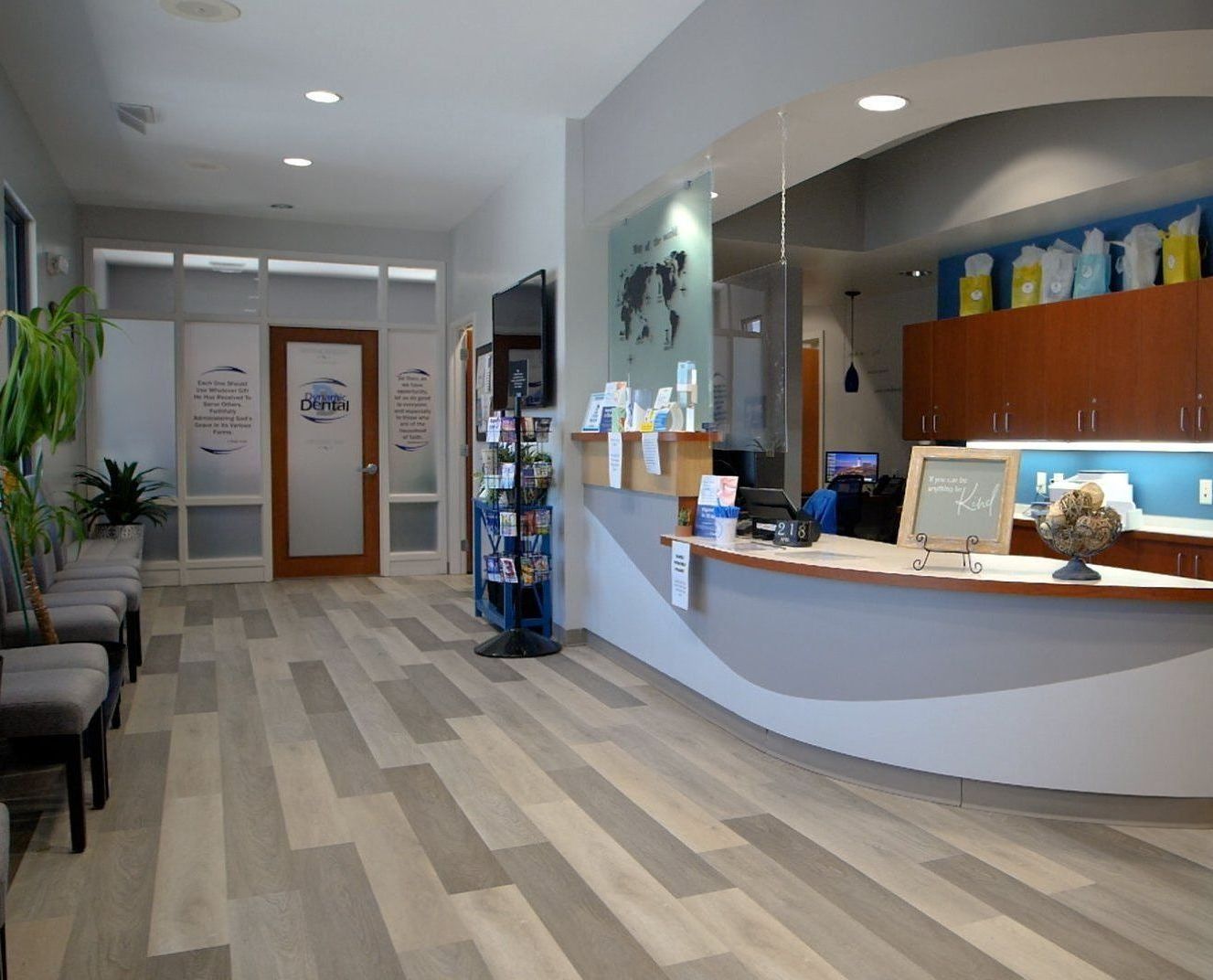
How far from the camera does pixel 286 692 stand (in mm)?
4781

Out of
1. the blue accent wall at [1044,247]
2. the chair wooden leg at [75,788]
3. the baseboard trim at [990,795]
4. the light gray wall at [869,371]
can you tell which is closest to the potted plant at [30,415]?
the chair wooden leg at [75,788]

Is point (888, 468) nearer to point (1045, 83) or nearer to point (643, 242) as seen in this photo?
point (643, 242)

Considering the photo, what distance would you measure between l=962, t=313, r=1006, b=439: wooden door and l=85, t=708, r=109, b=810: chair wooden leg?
Answer: 5.21 metres

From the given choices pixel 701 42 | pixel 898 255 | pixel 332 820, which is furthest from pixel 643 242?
pixel 332 820

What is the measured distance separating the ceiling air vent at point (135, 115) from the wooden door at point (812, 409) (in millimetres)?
6222

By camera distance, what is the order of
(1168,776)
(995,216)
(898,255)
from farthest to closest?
(898,255), (995,216), (1168,776)

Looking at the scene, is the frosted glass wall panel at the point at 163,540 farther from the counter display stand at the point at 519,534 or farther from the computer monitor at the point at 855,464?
the computer monitor at the point at 855,464

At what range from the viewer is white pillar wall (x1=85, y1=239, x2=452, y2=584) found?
26.0ft

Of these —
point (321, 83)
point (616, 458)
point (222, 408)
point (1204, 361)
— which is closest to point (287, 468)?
point (222, 408)

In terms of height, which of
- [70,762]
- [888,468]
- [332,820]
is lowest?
[332,820]

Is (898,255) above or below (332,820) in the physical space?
above

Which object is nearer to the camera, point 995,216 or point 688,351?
point 688,351

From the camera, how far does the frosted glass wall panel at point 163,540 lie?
26.3 feet

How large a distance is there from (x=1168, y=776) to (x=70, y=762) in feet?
10.9
